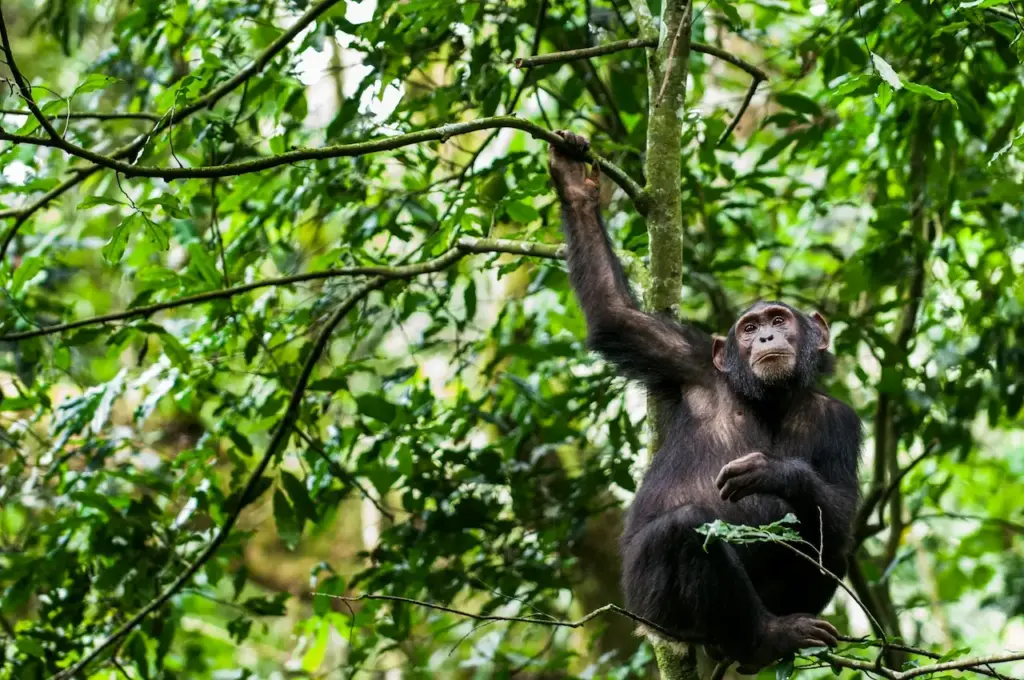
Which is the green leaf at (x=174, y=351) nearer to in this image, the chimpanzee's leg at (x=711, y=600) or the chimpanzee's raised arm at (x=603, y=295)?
the chimpanzee's raised arm at (x=603, y=295)

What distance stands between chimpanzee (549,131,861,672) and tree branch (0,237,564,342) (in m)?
0.33

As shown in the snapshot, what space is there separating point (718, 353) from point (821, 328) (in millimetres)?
647

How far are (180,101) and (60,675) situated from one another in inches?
122

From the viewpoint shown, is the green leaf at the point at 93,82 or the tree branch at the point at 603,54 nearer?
the green leaf at the point at 93,82

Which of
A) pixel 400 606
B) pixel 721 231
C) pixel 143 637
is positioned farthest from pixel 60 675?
pixel 721 231

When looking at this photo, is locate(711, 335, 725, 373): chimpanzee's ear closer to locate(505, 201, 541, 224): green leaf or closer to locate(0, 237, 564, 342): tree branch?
locate(0, 237, 564, 342): tree branch

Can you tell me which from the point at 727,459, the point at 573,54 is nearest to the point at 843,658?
the point at 727,459

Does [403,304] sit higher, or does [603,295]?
[403,304]

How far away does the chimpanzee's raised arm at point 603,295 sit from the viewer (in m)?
5.48

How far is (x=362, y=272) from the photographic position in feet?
18.2

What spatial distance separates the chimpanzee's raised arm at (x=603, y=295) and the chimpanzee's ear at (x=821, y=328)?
0.77 meters

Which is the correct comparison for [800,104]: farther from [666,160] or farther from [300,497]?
[300,497]

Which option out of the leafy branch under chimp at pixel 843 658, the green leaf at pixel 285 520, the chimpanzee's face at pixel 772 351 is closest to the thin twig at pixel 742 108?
the chimpanzee's face at pixel 772 351

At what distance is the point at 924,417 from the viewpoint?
7289 mm
